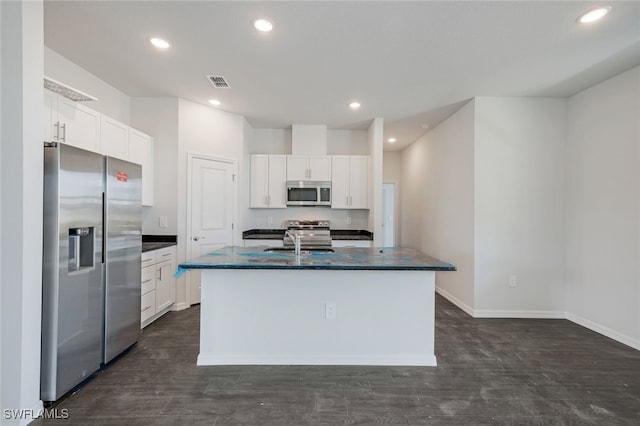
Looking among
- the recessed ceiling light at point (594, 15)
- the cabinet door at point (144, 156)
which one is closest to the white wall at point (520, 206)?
the recessed ceiling light at point (594, 15)

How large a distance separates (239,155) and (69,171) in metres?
2.65

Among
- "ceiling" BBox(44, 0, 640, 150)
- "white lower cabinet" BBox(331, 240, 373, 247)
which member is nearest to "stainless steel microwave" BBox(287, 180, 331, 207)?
"white lower cabinet" BBox(331, 240, 373, 247)

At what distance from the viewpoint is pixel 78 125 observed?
2693 mm

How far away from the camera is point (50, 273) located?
6.14 ft

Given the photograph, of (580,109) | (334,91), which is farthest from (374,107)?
(580,109)

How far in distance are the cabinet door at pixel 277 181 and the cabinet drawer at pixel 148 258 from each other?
202 cm

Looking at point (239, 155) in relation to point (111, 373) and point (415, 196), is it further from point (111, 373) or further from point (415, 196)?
point (415, 196)

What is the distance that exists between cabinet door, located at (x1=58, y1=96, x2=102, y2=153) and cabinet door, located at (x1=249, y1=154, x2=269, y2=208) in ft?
7.48

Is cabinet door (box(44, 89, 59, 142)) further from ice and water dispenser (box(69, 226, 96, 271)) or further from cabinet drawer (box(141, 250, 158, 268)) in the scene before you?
cabinet drawer (box(141, 250, 158, 268))

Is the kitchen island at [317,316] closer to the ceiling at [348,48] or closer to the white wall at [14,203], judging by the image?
the white wall at [14,203]

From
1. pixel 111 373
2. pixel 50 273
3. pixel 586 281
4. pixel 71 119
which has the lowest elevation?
pixel 111 373

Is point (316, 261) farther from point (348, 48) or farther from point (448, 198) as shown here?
point (448, 198)

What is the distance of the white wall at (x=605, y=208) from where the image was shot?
290cm

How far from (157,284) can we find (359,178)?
10.9 feet
